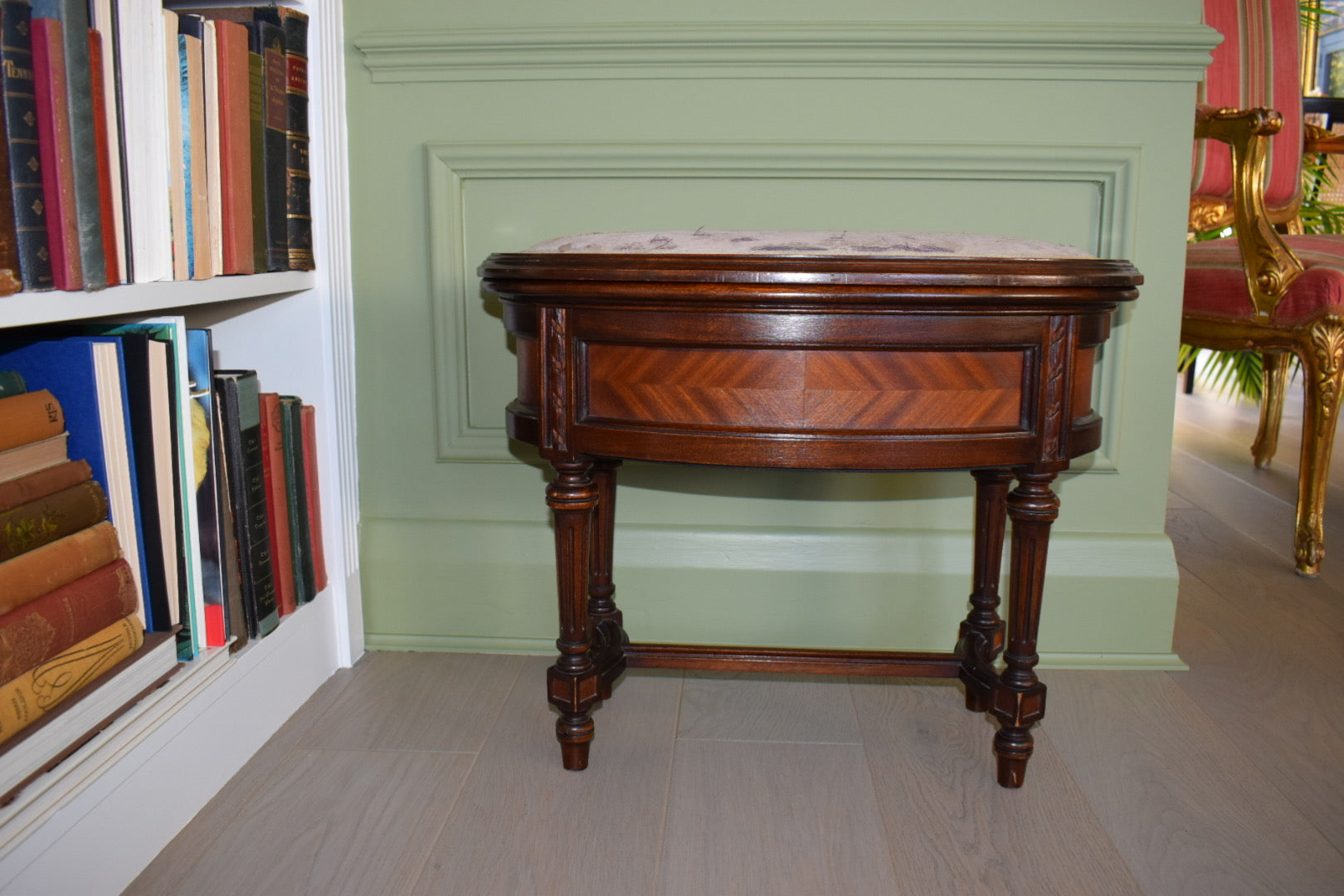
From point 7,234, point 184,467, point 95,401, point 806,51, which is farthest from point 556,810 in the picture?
point 806,51

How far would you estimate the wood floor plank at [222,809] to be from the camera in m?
1.06

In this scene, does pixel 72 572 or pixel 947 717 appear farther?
pixel 947 717

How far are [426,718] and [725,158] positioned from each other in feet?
3.02

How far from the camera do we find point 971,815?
1203 mm

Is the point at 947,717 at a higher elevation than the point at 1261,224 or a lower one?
lower

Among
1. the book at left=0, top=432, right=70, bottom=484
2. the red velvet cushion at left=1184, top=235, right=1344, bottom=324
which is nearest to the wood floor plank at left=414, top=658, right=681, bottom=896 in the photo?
the book at left=0, top=432, right=70, bottom=484

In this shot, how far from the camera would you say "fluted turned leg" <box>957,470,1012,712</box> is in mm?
1404

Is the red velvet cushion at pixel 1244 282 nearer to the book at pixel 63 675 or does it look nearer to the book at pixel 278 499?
the book at pixel 278 499

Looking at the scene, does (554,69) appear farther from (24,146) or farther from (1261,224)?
(1261,224)

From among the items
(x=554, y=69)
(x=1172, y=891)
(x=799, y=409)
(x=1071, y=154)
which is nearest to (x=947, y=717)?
(x=1172, y=891)

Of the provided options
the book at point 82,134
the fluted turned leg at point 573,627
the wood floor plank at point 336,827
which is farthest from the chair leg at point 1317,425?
the book at point 82,134

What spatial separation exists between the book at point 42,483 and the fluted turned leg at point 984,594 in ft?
3.62

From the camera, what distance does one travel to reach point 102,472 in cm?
114

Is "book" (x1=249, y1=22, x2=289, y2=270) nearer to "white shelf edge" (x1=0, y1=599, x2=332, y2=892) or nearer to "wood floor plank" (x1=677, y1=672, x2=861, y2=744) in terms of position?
"white shelf edge" (x1=0, y1=599, x2=332, y2=892)
